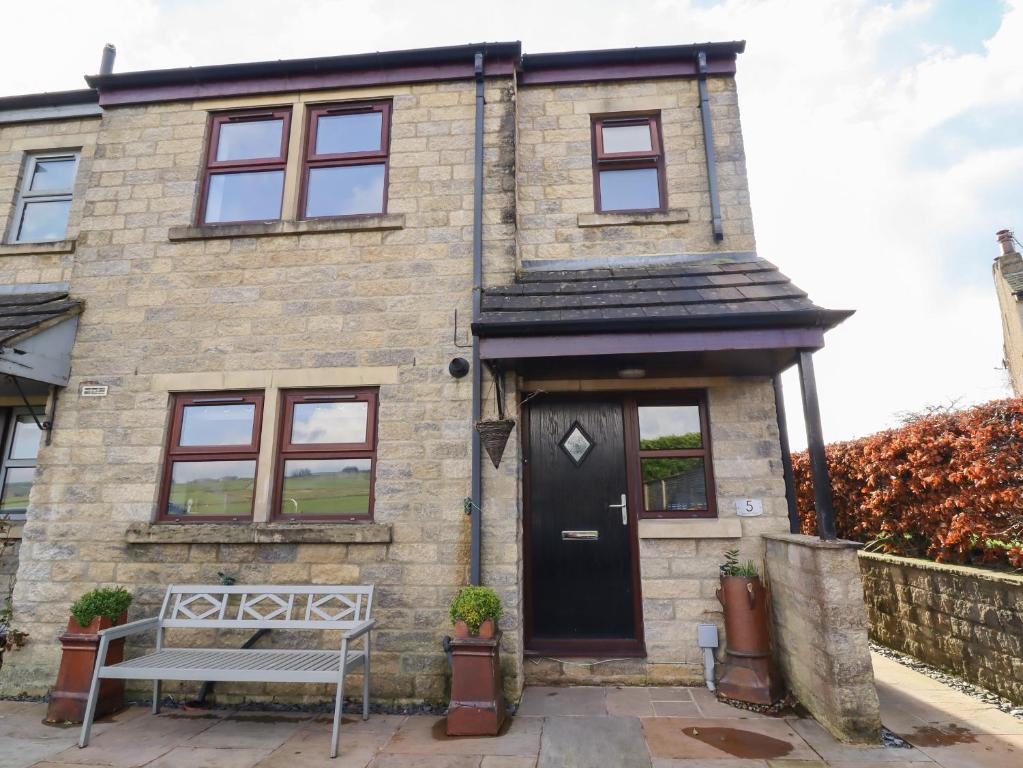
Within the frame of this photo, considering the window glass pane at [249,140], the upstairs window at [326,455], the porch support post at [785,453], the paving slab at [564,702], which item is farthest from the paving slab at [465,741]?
the window glass pane at [249,140]

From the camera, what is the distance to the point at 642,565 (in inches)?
189

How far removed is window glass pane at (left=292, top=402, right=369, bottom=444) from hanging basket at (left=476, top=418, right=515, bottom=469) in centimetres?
126

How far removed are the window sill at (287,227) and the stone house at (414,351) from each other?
0.08 feet

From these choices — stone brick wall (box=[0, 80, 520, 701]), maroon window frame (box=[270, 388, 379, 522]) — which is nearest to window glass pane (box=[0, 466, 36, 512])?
stone brick wall (box=[0, 80, 520, 701])

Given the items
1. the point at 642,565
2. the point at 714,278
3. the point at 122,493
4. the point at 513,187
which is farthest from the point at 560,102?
the point at 122,493

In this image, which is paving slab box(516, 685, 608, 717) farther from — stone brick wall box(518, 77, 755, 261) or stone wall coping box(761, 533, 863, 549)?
stone brick wall box(518, 77, 755, 261)

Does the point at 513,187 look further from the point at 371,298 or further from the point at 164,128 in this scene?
the point at 164,128

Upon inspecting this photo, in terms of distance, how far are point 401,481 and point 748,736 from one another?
311 centimetres

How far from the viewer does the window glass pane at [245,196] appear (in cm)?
570

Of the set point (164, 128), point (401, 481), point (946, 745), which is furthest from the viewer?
point (164, 128)

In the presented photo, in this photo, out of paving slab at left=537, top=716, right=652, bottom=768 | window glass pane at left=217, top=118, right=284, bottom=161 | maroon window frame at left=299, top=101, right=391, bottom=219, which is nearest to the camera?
paving slab at left=537, top=716, right=652, bottom=768

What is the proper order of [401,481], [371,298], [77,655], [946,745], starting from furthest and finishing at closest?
[371,298], [401,481], [77,655], [946,745]

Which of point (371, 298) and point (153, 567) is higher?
point (371, 298)

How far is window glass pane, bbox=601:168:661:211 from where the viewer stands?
Answer: 19.1 feet
